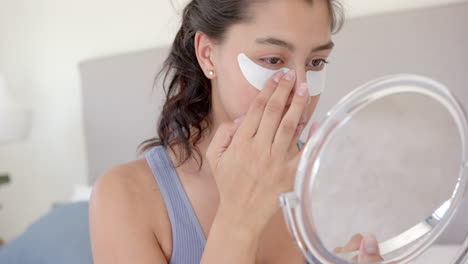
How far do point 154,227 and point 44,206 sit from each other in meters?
1.63

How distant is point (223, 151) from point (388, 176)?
22 cm

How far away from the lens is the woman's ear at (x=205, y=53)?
0.81 meters

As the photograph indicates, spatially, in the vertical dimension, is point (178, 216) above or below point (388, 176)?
below

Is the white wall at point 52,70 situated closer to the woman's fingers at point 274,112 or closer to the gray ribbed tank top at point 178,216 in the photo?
the gray ribbed tank top at point 178,216

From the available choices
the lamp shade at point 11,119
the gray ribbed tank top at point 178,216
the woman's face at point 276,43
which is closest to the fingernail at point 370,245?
the woman's face at point 276,43

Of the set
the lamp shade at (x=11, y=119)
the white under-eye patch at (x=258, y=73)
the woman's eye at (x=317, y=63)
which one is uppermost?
the woman's eye at (x=317, y=63)

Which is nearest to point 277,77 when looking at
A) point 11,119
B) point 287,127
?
point 287,127

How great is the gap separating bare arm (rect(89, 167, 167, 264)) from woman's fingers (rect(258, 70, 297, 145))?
1.12 feet

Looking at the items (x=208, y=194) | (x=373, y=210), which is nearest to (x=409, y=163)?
(x=373, y=210)

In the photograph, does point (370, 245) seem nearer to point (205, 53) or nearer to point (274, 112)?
point (274, 112)

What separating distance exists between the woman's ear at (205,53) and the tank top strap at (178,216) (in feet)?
0.71

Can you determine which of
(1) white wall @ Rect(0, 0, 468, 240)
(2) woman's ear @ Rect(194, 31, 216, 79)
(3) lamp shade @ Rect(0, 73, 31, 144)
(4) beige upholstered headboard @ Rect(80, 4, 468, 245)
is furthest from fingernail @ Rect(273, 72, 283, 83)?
(3) lamp shade @ Rect(0, 73, 31, 144)

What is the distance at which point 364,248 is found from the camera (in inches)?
19.6

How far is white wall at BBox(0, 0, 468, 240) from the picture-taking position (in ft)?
6.34
